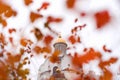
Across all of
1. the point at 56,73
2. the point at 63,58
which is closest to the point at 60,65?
the point at 63,58

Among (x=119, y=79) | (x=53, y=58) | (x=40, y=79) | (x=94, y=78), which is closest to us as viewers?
(x=53, y=58)

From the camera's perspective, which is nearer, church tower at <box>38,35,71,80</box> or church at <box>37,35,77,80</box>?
church at <box>37,35,77,80</box>

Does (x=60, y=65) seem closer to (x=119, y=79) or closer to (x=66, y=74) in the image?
(x=66, y=74)

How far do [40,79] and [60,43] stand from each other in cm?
452

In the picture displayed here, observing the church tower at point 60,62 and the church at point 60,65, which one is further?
the church tower at point 60,62

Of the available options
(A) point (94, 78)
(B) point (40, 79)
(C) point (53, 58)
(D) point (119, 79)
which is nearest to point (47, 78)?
(B) point (40, 79)

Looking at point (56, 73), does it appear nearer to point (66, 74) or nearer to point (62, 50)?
point (66, 74)

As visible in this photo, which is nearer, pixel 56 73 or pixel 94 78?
pixel 94 78

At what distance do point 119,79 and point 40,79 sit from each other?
336 inches

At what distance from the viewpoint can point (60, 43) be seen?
36.8 meters

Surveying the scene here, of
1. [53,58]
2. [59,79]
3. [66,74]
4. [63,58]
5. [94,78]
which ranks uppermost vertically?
[63,58]

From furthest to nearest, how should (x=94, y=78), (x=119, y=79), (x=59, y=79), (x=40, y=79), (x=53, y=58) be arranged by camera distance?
(x=40, y=79)
(x=119, y=79)
(x=59, y=79)
(x=94, y=78)
(x=53, y=58)

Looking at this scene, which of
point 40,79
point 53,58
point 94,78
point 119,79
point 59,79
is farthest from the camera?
point 40,79

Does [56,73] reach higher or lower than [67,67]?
lower
